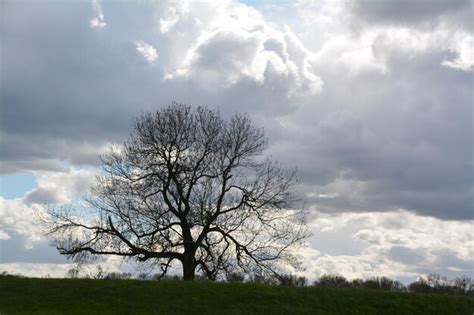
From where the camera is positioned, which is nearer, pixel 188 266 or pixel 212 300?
pixel 212 300

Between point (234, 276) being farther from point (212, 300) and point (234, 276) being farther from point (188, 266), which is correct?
point (212, 300)

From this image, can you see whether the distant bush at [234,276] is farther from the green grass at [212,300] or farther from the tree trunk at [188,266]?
the green grass at [212,300]

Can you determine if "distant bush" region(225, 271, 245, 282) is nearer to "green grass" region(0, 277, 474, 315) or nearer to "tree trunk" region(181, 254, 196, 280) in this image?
"tree trunk" region(181, 254, 196, 280)

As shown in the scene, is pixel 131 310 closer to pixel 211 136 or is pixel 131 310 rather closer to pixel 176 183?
pixel 176 183

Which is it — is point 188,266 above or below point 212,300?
above

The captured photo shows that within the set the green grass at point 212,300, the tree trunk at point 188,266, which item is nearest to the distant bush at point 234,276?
the tree trunk at point 188,266

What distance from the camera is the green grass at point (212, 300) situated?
23.4 m

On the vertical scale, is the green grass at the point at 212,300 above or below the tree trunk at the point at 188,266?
below

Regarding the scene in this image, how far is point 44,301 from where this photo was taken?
25234 mm

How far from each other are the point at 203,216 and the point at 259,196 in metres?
3.62

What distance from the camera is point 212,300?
24266mm

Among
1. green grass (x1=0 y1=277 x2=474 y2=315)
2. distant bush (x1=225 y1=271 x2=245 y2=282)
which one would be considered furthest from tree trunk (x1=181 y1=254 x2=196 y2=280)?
green grass (x1=0 y1=277 x2=474 y2=315)

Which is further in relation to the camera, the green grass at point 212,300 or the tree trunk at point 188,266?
the tree trunk at point 188,266

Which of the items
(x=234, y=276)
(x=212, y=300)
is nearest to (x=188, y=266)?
(x=234, y=276)
